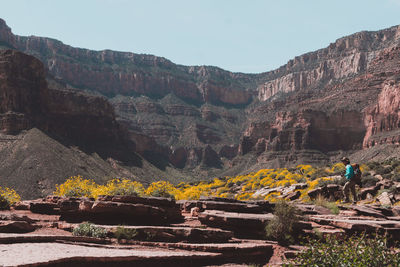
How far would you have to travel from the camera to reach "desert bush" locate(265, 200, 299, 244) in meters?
12.6

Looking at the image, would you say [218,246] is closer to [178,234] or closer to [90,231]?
[178,234]

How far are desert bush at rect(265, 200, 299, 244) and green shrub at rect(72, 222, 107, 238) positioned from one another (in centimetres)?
553

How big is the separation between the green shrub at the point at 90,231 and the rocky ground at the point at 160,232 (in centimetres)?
24

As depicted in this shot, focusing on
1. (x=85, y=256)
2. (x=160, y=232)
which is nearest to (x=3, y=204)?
(x=160, y=232)

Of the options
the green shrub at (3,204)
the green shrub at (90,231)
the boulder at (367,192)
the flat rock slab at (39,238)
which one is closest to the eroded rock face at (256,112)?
the boulder at (367,192)

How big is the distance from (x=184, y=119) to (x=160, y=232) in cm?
→ 16276

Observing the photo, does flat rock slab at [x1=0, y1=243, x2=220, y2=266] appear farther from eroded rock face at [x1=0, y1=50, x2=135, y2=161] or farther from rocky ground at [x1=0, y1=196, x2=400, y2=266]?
eroded rock face at [x1=0, y1=50, x2=135, y2=161]

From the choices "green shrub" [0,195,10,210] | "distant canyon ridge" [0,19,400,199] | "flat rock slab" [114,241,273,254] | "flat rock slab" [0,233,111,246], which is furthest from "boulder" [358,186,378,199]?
"distant canyon ridge" [0,19,400,199]

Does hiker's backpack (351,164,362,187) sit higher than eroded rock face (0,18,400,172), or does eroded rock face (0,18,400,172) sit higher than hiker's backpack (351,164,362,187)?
eroded rock face (0,18,400,172)

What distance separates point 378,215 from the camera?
14945 mm

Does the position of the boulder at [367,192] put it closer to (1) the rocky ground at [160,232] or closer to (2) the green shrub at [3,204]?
(1) the rocky ground at [160,232]

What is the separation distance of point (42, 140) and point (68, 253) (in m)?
62.9

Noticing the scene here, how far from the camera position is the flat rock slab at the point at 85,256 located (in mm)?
7848

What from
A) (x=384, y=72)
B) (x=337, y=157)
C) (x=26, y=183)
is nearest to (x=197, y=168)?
(x=337, y=157)
